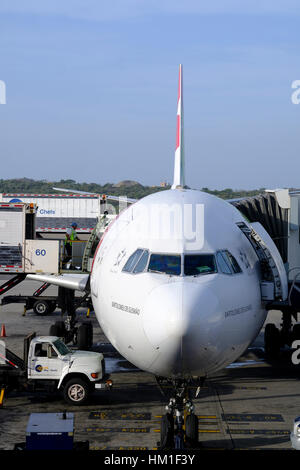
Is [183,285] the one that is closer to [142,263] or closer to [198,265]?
[198,265]

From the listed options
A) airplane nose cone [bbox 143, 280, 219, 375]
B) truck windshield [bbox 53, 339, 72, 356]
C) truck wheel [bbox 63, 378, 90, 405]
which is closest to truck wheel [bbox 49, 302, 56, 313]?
truck windshield [bbox 53, 339, 72, 356]

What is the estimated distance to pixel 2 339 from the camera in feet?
98.4

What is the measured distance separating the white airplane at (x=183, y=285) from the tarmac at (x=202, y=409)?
6.78ft

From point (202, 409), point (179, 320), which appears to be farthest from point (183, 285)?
point (202, 409)

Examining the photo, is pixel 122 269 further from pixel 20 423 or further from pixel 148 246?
pixel 20 423

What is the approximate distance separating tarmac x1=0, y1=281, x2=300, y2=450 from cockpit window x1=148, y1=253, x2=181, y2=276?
177 inches

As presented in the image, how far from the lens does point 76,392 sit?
1992 cm

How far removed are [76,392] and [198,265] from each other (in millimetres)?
7574

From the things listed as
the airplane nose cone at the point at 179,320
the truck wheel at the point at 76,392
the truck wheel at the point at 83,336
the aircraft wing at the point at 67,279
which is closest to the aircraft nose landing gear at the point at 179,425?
the airplane nose cone at the point at 179,320

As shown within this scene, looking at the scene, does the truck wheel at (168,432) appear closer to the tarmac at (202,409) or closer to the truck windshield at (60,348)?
the tarmac at (202,409)

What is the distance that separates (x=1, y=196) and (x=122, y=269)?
54.2m

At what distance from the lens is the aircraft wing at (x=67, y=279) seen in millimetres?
24922

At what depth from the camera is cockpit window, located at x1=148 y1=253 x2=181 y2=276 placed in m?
14.0

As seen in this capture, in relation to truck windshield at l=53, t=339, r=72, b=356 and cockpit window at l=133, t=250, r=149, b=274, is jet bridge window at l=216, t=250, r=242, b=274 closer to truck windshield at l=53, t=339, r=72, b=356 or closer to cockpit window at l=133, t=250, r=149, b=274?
cockpit window at l=133, t=250, r=149, b=274
